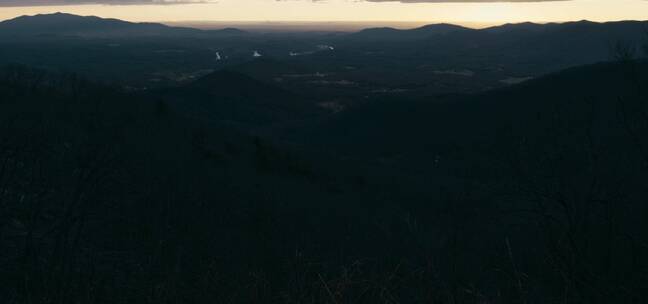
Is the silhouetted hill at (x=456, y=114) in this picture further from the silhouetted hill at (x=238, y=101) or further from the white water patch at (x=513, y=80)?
the white water patch at (x=513, y=80)

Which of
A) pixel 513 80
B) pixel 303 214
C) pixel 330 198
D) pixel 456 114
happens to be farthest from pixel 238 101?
pixel 513 80

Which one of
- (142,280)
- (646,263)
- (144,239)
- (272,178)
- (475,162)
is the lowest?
(475,162)

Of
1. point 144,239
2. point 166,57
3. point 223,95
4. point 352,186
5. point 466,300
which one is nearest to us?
point 466,300

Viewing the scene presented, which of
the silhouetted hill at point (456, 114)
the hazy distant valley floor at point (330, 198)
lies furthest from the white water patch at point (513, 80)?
the hazy distant valley floor at point (330, 198)

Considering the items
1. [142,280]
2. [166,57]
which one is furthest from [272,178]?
[166,57]

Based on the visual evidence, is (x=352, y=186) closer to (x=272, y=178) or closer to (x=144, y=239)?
(x=272, y=178)
